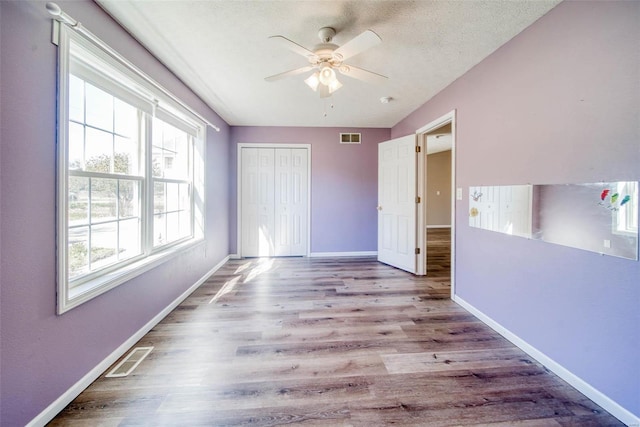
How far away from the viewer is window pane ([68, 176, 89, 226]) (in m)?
1.58

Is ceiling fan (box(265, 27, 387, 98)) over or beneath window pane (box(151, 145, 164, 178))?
over

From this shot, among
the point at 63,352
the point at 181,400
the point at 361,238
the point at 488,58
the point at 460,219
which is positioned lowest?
the point at 181,400

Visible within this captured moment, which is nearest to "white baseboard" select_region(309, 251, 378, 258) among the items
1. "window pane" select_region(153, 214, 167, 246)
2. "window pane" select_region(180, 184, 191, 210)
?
"window pane" select_region(180, 184, 191, 210)

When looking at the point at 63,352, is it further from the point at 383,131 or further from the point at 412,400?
the point at 383,131

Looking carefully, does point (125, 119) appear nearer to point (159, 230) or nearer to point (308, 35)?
point (159, 230)

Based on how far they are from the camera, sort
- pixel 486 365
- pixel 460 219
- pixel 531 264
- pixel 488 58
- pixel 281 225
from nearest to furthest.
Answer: pixel 486 365, pixel 531 264, pixel 488 58, pixel 460 219, pixel 281 225

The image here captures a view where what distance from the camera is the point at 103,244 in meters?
1.88

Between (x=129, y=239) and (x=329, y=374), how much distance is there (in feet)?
6.50

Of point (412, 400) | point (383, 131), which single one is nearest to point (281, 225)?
point (383, 131)

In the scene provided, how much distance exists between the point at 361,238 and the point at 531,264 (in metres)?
3.02

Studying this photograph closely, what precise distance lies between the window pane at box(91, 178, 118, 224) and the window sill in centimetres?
41

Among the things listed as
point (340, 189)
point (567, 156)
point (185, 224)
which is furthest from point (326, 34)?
point (340, 189)

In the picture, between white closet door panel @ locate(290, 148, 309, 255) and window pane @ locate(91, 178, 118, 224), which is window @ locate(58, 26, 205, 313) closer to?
window pane @ locate(91, 178, 118, 224)

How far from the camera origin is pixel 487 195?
2352 millimetres
